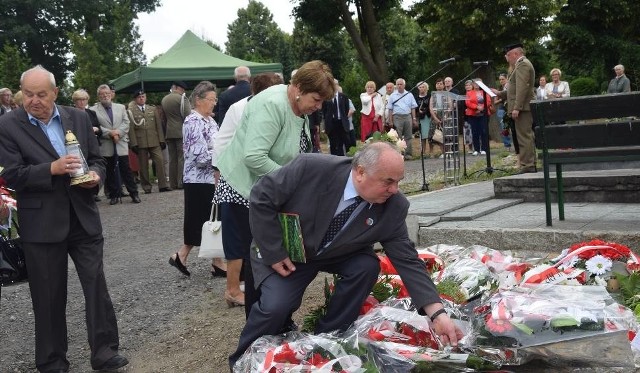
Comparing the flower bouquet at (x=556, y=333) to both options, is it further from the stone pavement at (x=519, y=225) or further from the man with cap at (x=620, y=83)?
the man with cap at (x=620, y=83)

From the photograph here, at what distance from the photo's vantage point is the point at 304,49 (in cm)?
4153

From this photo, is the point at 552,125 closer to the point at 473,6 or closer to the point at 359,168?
the point at 359,168

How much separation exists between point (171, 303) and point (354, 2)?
22.8m

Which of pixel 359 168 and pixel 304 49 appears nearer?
pixel 359 168

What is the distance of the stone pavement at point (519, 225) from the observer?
632 centimetres

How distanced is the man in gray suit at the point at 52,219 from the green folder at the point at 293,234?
1.29 metres

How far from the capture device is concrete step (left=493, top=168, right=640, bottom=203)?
773cm

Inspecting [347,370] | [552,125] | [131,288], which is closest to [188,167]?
[131,288]

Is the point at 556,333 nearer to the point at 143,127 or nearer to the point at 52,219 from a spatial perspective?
the point at 52,219

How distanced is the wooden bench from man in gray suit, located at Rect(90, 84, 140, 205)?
8.57m

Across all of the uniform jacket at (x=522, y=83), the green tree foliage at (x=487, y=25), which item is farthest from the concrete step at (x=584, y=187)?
Result: the green tree foliage at (x=487, y=25)

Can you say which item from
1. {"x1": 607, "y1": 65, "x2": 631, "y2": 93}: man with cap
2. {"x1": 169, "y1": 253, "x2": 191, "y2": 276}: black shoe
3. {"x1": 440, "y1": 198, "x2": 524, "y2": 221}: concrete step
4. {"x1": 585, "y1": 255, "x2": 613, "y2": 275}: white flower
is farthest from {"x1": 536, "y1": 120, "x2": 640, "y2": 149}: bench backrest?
{"x1": 607, "y1": 65, "x2": 631, "y2": 93}: man with cap

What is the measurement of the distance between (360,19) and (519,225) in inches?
889

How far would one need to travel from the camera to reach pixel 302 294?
13.9 ft
